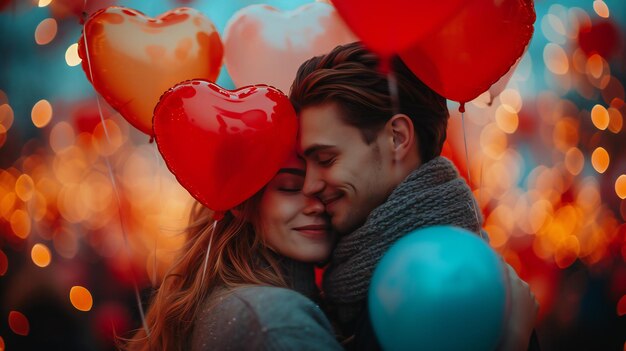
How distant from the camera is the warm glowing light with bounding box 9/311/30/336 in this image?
3893 mm

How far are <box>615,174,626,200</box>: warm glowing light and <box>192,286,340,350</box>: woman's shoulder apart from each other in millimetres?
3341

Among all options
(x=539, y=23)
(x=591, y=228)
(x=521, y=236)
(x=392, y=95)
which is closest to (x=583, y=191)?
(x=591, y=228)

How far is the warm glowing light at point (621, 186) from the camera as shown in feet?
14.1

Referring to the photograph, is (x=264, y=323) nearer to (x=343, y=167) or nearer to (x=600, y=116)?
(x=343, y=167)

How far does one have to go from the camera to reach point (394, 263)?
1.44 metres

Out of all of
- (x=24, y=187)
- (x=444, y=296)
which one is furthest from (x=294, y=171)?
(x=24, y=187)

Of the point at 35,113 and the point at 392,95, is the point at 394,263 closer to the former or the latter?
the point at 392,95

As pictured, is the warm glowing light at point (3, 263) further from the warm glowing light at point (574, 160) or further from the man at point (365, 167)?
the warm glowing light at point (574, 160)

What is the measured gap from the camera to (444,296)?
1.35 metres

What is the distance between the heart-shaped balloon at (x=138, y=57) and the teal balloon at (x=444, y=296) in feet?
3.02

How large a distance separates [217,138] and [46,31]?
3.10m

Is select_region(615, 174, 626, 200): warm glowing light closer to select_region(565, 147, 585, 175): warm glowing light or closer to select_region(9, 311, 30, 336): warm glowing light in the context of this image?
select_region(565, 147, 585, 175): warm glowing light

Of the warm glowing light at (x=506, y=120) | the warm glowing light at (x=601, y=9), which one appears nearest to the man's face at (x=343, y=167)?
the warm glowing light at (x=506, y=120)

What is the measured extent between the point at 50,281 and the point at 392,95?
2.97m
